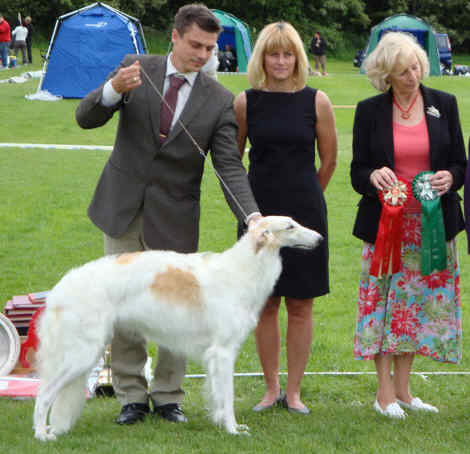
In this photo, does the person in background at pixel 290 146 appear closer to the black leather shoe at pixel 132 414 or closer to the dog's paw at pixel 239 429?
the dog's paw at pixel 239 429

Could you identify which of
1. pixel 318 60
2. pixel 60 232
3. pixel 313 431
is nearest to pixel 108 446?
pixel 313 431

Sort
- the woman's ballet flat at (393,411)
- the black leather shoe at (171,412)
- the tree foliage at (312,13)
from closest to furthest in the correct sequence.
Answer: the black leather shoe at (171,412), the woman's ballet flat at (393,411), the tree foliage at (312,13)

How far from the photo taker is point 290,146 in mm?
4547

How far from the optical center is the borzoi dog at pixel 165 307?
3988 millimetres

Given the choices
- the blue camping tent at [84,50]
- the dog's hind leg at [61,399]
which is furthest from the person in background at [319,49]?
the dog's hind leg at [61,399]

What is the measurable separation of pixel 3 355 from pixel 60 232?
15.1 feet

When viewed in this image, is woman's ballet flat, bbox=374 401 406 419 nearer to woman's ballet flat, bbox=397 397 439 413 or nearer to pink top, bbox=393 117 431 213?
woman's ballet flat, bbox=397 397 439 413

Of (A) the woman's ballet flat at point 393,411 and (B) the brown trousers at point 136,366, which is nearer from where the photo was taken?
(B) the brown trousers at point 136,366

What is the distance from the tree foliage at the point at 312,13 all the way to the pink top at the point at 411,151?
1420 inches

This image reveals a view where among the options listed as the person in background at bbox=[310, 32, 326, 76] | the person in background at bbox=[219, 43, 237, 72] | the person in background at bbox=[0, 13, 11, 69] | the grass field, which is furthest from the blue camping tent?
the person in background at bbox=[310, 32, 326, 76]

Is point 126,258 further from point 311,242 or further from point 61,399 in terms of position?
point 311,242

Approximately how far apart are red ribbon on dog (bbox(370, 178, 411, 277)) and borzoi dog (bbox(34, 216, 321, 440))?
519 mm

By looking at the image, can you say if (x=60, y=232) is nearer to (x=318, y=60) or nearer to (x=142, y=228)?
(x=142, y=228)

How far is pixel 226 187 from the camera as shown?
437 centimetres
